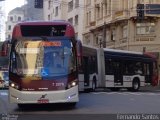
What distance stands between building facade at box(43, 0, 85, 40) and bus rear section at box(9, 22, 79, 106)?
2251 inches

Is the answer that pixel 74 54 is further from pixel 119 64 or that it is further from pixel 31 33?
pixel 119 64

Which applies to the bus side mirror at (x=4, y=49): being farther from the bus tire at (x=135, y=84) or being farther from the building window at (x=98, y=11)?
the building window at (x=98, y=11)

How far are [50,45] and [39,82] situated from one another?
1512mm

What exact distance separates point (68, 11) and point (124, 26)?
29.5m

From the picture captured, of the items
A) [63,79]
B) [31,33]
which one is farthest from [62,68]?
[31,33]

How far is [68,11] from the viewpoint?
8919cm

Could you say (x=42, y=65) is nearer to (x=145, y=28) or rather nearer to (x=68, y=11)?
(x=145, y=28)

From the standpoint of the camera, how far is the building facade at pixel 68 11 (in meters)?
79.8

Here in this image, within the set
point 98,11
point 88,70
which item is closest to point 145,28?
point 98,11

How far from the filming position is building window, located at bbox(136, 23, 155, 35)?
5791 centimetres

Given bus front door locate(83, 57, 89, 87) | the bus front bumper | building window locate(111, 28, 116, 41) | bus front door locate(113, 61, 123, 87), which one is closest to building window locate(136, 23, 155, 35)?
building window locate(111, 28, 116, 41)

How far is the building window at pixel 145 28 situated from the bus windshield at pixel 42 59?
3851cm

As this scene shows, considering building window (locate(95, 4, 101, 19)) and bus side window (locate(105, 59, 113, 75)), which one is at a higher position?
building window (locate(95, 4, 101, 19))

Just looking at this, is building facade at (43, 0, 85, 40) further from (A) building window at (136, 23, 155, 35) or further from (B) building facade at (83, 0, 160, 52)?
(A) building window at (136, 23, 155, 35)
